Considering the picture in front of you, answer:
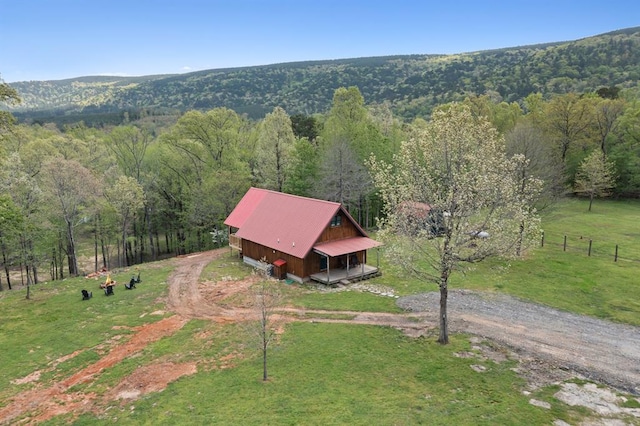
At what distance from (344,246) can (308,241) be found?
2494 mm

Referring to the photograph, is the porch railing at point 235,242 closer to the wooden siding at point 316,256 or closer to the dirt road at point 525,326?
the wooden siding at point 316,256

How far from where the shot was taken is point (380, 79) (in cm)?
17138

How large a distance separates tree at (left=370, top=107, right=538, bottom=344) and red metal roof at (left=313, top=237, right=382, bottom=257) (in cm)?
861

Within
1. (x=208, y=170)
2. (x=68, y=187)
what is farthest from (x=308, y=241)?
(x=208, y=170)

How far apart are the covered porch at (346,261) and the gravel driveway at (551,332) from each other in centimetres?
481

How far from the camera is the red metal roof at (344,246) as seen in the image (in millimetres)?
26703

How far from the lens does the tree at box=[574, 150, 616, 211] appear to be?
46.9m

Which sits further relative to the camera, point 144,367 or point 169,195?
point 169,195

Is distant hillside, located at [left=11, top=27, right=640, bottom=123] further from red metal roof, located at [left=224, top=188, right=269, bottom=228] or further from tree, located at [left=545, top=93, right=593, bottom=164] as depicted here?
red metal roof, located at [left=224, top=188, right=269, bottom=228]

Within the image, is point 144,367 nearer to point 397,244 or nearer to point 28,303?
point 397,244

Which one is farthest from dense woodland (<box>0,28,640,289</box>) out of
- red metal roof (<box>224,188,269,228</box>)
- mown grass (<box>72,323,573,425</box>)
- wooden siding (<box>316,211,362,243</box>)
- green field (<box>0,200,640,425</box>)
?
mown grass (<box>72,323,573,425</box>)

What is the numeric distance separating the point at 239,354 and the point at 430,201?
35.4 feet

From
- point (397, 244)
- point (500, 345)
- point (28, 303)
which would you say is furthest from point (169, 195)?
point (500, 345)

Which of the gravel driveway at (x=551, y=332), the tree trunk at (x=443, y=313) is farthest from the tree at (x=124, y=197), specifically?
the tree trunk at (x=443, y=313)
